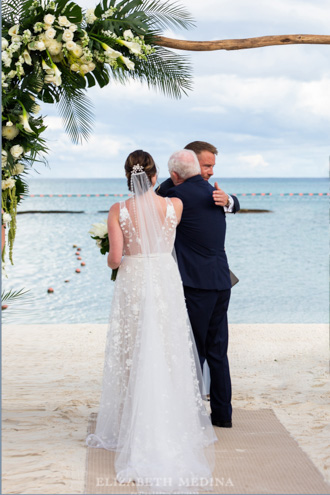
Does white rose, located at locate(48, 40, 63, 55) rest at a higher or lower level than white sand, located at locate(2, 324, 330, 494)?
higher

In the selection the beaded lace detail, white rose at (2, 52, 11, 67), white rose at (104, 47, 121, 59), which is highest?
white rose at (104, 47, 121, 59)

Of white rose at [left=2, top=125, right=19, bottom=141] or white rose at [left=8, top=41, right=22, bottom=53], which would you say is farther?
white rose at [left=8, top=41, right=22, bottom=53]

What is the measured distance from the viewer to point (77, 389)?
6559mm

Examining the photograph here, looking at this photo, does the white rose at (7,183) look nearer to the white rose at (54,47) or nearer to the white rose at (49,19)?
the white rose at (54,47)

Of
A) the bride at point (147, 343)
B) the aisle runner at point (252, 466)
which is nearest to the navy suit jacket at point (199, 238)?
the bride at point (147, 343)

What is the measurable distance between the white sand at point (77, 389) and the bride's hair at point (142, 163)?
1741 mm

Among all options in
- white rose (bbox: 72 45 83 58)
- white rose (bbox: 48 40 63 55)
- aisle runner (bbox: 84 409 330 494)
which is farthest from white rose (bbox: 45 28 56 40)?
aisle runner (bbox: 84 409 330 494)

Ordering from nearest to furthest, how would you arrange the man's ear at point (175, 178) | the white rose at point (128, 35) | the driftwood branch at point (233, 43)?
the white rose at point (128, 35), the man's ear at point (175, 178), the driftwood branch at point (233, 43)

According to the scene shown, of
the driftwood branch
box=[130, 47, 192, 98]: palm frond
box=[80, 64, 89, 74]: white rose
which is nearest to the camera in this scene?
box=[80, 64, 89, 74]: white rose

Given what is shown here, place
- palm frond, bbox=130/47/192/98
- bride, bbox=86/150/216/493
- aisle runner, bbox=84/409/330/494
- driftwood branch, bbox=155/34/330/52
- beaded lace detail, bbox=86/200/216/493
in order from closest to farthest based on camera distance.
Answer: aisle runner, bbox=84/409/330/494 < beaded lace detail, bbox=86/200/216/493 < bride, bbox=86/150/216/493 < driftwood branch, bbox=155/34/330/52 < palm frond, bbox=130/47/192/98

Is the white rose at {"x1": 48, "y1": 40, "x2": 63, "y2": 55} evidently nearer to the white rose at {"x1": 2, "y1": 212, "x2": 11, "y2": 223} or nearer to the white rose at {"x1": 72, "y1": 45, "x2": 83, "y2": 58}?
the white rose at {"x1": 72, "y1": 45, "x2": 83, "y2": 58}

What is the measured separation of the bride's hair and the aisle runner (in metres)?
1.67

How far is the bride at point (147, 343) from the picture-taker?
416 centimetres

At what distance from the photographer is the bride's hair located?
4.40 meters
